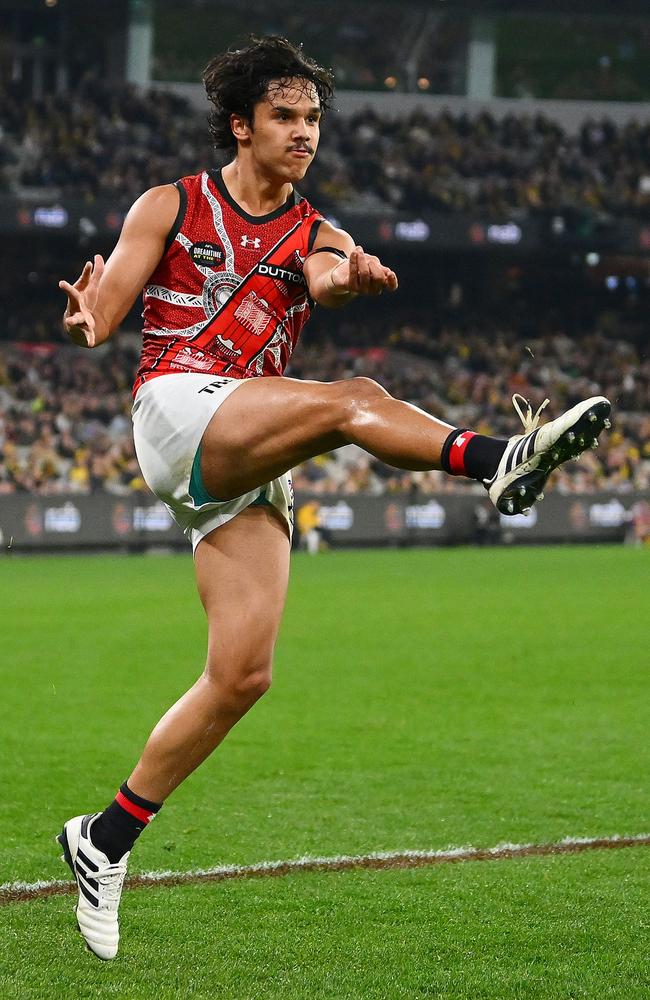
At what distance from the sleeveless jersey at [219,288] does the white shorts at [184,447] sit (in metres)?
0.14

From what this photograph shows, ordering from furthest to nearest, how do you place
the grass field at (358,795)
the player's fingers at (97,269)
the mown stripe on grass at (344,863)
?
the mown stripe on grass at (344,863), the player's fingers at (97,269), the grass field at (358,795)

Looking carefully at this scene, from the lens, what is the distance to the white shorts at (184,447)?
4.32 m

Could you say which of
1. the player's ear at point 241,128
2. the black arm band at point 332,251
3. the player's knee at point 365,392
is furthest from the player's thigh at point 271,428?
the player's ear at point 241,128

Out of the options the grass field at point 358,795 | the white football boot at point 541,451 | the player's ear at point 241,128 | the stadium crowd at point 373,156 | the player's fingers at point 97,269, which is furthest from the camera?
the stadium crowd at point 373,156

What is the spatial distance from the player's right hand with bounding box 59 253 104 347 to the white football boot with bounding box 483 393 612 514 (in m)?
1.39

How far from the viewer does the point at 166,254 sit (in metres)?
4.61

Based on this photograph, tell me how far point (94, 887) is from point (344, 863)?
1405mm

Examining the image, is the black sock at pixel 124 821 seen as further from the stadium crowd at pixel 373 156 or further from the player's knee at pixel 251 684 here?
the stadium crowd at pixel 373 156

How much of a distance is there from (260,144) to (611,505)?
21898mm

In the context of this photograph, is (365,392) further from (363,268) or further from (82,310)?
(82,310)

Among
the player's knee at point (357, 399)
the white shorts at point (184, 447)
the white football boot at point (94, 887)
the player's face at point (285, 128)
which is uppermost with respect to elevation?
the player's face at point (285, 128)

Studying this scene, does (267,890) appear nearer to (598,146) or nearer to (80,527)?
(80,527)

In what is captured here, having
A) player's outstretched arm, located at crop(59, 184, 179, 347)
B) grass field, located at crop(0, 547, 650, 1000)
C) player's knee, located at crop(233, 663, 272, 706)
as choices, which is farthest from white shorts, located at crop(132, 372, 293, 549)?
grass field, located at crop(0, 547, 650, 1000)

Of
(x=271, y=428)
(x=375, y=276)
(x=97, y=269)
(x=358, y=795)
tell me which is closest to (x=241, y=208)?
(x=97, y=269)
